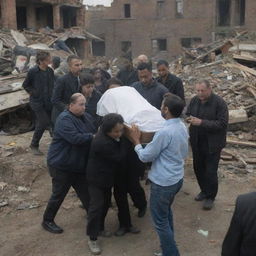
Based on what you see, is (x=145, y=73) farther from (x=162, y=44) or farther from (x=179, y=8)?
(x=179, y=8)

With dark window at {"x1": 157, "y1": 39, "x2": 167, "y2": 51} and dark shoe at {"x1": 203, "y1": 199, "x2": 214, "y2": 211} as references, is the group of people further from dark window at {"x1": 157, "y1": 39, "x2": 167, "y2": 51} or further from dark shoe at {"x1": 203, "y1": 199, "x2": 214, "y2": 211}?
dark window at {"x1": 157, "y1": 39, "x2": 167, "y2": 51}

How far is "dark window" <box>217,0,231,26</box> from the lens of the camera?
34406mm

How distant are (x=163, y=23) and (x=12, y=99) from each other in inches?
1118

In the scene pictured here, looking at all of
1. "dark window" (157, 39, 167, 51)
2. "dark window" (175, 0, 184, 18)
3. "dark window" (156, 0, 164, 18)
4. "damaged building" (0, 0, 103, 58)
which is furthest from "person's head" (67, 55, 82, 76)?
"dark window" (157, 39, 167, 51)

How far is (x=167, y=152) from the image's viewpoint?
4078 millimetres

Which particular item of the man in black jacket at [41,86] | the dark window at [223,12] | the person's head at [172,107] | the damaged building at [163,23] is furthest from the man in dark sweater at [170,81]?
the dark window at [223,12]

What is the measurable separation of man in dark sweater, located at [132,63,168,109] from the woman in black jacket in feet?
5.27

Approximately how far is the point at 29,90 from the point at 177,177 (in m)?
3.99

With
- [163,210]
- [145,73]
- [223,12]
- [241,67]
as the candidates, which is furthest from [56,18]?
[163,210]

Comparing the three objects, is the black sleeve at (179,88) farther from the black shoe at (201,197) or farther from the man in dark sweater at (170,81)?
the black shoe at (201,197)

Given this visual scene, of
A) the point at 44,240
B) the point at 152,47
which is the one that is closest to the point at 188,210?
the point at 44,240

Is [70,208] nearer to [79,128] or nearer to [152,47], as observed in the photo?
[79,128]

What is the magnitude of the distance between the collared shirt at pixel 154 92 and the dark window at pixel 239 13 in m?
29.7

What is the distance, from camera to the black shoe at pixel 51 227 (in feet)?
17.1
